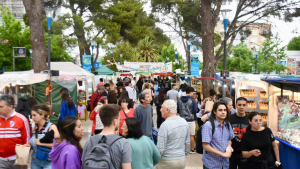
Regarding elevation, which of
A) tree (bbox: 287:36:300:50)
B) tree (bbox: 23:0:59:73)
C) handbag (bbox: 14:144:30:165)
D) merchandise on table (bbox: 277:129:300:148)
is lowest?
merchandise on table (bbox: 277:129:300:148)

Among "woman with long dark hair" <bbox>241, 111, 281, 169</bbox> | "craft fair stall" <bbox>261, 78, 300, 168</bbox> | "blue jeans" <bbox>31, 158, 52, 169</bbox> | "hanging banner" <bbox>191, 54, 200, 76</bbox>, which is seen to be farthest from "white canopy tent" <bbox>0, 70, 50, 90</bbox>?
"hanging banner" <bbox>191, 54, 200, 76</bbox>

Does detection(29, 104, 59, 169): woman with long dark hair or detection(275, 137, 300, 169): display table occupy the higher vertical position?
detection(29, 104, 59, 169): woman with long dark hair

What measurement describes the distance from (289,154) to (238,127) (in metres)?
1.42

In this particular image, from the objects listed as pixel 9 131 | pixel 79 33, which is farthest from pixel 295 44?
pixel 9 131

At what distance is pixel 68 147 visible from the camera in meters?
3.07

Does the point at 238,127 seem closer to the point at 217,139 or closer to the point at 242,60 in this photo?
the point at 217,139

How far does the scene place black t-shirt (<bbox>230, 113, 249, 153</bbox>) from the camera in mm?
4895

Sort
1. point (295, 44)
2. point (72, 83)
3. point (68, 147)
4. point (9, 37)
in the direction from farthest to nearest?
point (295, 44)
point (9, 37)
point (72, 83)
point (68, 147)

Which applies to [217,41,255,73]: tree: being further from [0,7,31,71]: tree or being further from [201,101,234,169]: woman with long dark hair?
[201,101,234,169]: woman with long dark hair

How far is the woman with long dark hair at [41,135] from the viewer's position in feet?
12.9

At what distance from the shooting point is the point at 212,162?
407 centimetres

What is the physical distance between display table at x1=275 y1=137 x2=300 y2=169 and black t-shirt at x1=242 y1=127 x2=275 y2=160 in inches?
51.1

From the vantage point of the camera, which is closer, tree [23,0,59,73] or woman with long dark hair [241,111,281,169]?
woman with long dark hair [241,111,281,169]

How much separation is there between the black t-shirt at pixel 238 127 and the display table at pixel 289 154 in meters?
1.08
